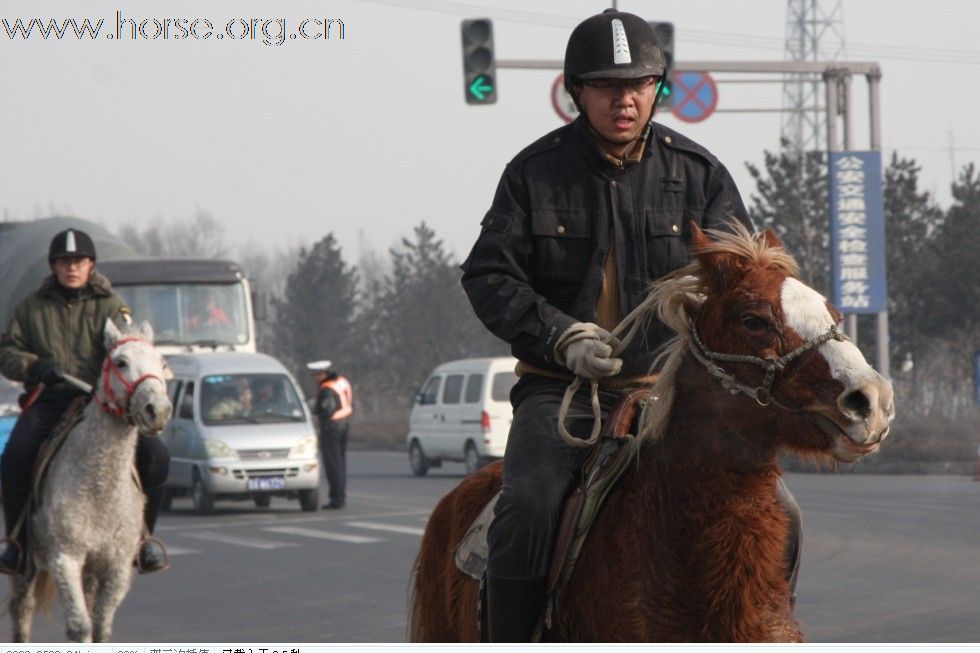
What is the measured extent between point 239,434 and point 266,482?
89cm

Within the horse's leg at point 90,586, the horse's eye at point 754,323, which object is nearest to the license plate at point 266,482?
the horse's leg at point 90,586

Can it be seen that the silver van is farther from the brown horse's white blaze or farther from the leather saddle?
the brown horse's white blaze

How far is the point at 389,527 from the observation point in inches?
730

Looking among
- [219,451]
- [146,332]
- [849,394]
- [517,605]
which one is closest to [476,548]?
[517,605]

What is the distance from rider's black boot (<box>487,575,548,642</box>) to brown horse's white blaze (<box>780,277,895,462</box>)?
1003mm

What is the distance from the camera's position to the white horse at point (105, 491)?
8.30 meters

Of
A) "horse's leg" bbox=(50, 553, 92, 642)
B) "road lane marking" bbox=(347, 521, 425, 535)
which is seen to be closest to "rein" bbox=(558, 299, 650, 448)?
"horse's leg" bbox=(50, 553, 92, 642)

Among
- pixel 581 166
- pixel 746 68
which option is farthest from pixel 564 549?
pixel 746 68

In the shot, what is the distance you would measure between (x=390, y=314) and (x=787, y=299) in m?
69.1

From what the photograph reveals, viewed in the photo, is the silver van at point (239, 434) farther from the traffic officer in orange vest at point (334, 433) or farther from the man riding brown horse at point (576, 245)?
the man riding brown horse at point (576, 245)

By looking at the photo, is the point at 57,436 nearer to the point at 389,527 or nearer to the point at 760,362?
the point at 760,362

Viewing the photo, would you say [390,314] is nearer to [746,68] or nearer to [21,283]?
[21,283]

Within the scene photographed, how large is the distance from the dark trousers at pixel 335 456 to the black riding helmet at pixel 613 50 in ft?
59.7

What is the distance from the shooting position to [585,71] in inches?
175
